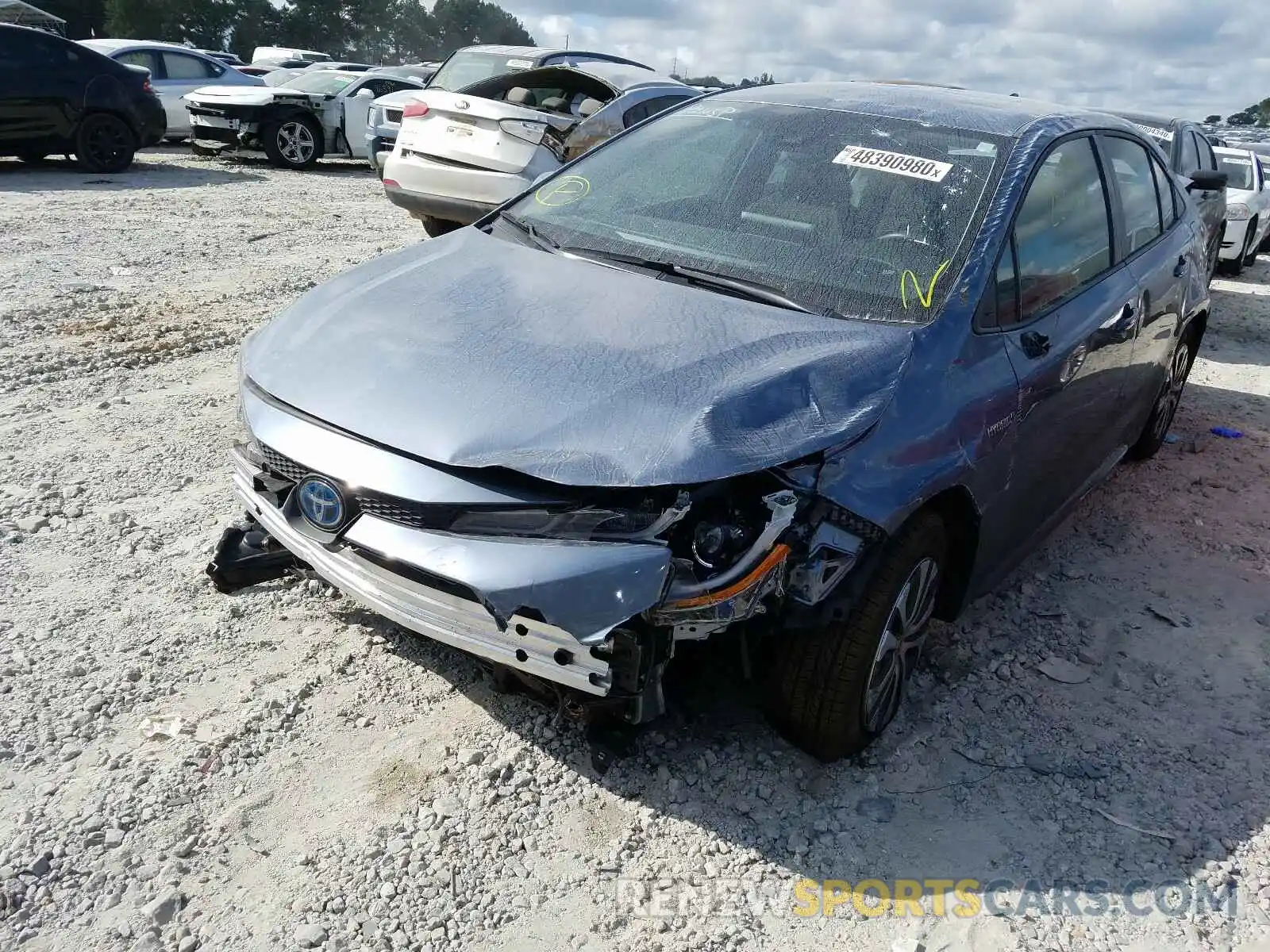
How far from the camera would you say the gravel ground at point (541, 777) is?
89.2 inches

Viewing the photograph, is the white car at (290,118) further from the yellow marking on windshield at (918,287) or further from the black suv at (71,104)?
the yellow marking on windshield at (918,287)

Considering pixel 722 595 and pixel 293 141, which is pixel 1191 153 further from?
pixel 293 141

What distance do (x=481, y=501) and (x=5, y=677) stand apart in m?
1.70

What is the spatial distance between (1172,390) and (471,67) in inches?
315

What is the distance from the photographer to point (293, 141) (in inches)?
550

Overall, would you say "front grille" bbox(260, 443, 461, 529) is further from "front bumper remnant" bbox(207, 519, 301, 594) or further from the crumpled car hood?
"front bumper remnant" bbox(207, 519, 301, 594)

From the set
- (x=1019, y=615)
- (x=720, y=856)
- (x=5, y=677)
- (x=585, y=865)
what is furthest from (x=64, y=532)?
(x=1019, y=615)

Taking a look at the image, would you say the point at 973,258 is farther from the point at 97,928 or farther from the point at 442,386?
the point at 97,928

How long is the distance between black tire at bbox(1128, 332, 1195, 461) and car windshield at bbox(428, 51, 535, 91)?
704 centimetres

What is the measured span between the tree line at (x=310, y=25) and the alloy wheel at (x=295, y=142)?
42.8 m

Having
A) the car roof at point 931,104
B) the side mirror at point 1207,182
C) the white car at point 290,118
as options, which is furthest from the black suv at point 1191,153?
the white car at point 290,118

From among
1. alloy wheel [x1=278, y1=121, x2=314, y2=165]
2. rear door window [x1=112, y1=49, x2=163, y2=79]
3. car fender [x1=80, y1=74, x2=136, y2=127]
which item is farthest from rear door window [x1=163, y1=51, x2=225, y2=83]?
car fender [x1=80, y1=74, x2=136, y2=127]

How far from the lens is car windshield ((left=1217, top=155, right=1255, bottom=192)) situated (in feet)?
36.1

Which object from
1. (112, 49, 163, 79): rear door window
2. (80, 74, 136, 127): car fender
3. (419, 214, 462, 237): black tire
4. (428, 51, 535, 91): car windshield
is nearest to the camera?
(419, 214, 462, 237): black tire
